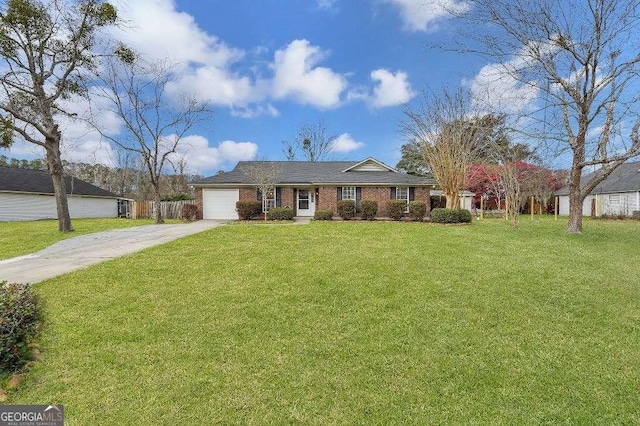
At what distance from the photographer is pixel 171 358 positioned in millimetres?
3348

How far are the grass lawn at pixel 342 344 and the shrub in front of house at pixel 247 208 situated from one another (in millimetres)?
12255

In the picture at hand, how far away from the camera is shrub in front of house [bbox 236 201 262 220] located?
19.3 metres

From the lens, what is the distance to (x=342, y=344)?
143 inches

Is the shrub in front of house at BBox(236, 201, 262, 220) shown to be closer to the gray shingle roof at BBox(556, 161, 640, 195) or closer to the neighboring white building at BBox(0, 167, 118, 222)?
the neighboring white building at BBox(0, 167, 118, 222)

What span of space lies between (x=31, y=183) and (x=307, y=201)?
21813mm

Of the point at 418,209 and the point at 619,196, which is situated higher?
the point at 619,196

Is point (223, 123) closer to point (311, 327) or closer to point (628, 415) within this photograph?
point (311, 327)

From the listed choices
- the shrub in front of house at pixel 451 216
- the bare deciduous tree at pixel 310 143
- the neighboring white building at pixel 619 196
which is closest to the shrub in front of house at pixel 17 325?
the shrub in front of house at pixel 451 216

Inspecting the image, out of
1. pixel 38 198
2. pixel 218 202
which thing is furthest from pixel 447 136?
pixel 38 198

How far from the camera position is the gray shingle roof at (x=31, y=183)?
2334 centimetres

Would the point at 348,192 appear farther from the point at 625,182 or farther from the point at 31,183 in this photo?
the point at 31,183

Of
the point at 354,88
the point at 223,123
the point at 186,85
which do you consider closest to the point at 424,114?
the point at 354,88

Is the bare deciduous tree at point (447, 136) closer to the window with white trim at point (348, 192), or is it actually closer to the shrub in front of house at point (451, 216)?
the shrub in front of house at point (451, 216)

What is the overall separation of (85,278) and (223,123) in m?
20.0
